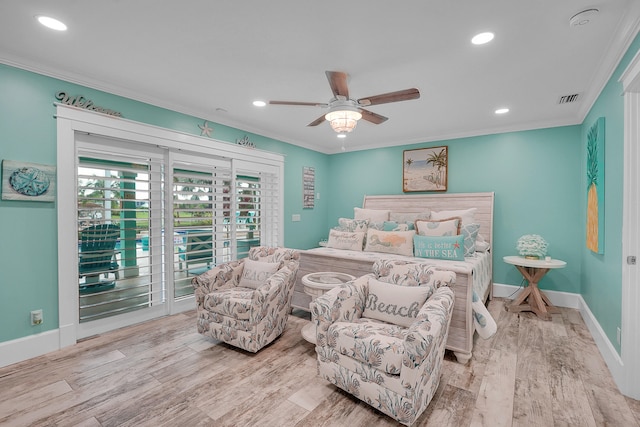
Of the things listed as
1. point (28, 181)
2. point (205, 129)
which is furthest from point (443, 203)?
point (28, 181)

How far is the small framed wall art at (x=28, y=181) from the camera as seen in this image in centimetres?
251

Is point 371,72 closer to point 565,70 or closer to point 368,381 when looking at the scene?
point 565,70

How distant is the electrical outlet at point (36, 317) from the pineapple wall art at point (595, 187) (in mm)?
5061

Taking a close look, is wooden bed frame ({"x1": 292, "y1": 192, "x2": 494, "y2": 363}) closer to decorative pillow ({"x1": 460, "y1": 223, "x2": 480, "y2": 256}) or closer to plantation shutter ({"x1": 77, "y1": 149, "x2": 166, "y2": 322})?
decorative pillow ({"x1": 460, "y1": 223, "x2": 480, "y2": 256})

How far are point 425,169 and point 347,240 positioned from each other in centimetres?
203

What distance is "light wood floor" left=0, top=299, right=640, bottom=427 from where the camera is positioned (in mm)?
1919

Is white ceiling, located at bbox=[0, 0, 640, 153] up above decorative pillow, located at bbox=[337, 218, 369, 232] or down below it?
above

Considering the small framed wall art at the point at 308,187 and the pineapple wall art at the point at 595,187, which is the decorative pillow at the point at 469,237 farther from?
the small framed wall art at the point at 308,187

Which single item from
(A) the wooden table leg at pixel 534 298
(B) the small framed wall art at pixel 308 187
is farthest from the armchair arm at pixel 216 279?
(A) the wooden table leg at pixel 534 298

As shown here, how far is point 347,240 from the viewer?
405 centimetres

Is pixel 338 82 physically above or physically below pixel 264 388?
above

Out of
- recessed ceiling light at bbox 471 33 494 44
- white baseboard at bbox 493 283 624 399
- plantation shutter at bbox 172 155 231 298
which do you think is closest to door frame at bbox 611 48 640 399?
white baseboard at bbox 493 283 624 399

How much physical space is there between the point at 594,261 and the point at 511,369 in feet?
5.31

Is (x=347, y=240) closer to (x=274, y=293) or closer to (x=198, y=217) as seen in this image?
(x=274, y=293)
